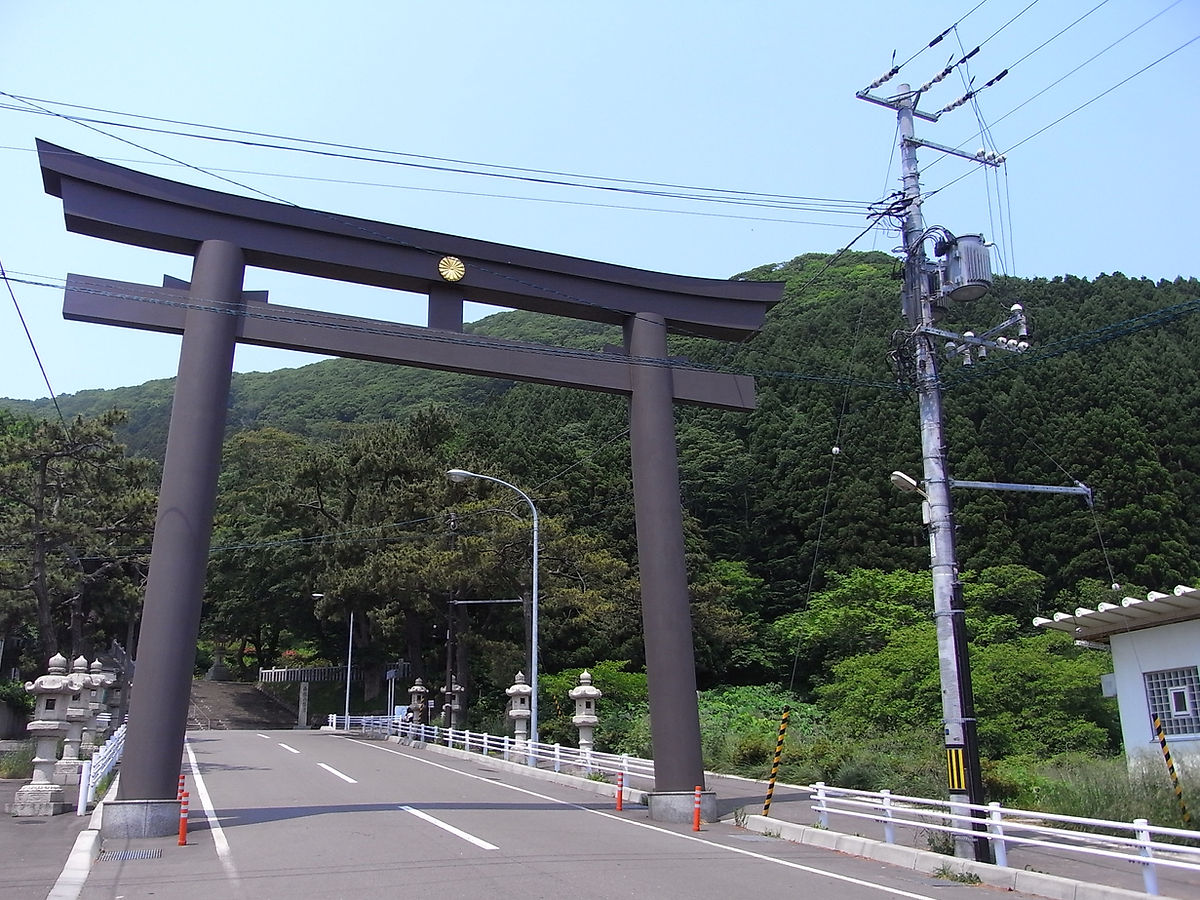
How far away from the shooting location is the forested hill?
5316 cm

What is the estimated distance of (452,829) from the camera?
1410cm

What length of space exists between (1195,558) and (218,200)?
175 ft

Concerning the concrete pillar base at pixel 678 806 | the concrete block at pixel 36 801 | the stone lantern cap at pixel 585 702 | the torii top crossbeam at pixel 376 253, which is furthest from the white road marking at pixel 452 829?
the torii top crossbeam at pixel 376 253

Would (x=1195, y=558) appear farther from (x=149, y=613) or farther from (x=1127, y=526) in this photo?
(x=149, y=613)

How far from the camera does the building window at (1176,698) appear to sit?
1653cm

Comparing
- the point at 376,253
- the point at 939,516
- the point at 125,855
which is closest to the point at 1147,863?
the point at 939,516

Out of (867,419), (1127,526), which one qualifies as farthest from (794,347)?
(1127,526)

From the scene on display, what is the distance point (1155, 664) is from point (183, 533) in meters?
17.0

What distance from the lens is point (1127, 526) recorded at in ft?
172

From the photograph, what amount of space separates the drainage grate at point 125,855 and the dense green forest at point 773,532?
2150 centimetres

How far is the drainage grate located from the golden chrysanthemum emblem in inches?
380

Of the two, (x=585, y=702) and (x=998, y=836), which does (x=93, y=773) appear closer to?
(x=585, y=702)

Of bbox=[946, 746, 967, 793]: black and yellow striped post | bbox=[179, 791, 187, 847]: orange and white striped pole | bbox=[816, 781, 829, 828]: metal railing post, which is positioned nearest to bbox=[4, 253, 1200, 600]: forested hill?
bbox=[816, 781, 829, 828]: metal railing post

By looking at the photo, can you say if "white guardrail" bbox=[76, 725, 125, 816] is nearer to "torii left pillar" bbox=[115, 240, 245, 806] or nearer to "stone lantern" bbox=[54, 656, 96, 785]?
"stone lantern" bbox=[54, 656, 96, 785]
